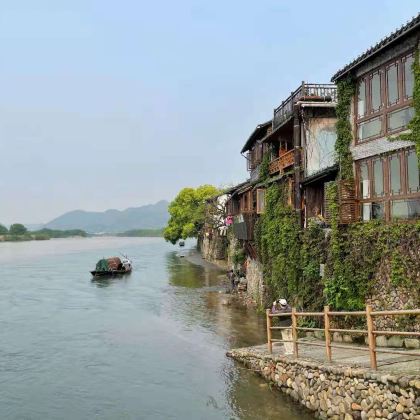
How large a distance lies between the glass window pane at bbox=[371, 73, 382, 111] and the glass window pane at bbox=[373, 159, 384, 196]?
1912 mm

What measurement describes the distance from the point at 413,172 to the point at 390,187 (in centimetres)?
121

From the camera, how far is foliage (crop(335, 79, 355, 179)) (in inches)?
738

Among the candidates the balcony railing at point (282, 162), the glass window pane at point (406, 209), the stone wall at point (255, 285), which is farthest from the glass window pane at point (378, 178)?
the stone wall at point (255, 285)

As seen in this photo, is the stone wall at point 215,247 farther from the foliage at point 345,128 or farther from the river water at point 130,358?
the foliage at point 345,128

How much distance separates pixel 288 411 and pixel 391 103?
1034cm

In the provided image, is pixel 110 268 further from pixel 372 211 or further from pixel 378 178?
pixel 378 178

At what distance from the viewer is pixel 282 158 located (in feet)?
93.4

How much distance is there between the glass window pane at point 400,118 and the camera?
15.8 meters

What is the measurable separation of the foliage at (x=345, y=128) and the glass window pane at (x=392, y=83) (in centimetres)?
199

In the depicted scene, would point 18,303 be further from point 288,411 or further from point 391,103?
point 391,103

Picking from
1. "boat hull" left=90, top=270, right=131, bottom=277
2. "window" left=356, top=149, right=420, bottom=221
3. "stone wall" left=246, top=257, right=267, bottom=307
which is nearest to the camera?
"window" left=356, top=149, right=420, bottom=221

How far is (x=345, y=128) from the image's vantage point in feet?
62.1

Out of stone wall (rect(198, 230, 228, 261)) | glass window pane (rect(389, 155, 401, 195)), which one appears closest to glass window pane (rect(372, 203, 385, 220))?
glass window pane (rect(389, 155, 401, 195))

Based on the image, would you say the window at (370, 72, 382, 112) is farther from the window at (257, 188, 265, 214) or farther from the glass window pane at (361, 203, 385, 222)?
the window at (257, 188, 265, 214)
